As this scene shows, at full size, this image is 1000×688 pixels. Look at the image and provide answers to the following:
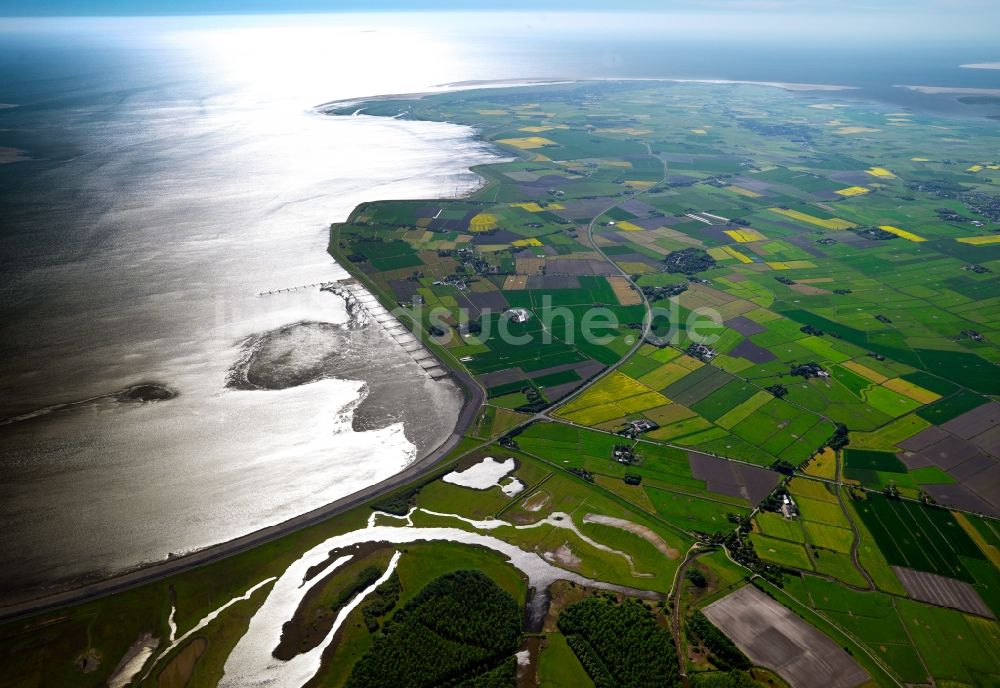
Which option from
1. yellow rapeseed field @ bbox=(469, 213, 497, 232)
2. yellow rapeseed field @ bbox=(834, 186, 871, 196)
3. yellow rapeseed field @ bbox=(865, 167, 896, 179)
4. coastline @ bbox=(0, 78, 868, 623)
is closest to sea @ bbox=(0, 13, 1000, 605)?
coastline @ bbox=(0, 78, 868, 623)

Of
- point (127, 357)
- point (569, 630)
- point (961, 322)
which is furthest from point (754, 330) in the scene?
point (127, 357)

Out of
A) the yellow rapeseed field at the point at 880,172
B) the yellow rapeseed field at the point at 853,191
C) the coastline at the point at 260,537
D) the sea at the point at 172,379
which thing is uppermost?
the yellow rapeseed field at the point at 880,172

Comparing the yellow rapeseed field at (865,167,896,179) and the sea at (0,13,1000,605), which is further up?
the yellow rapeseed field at (865,167,896,179)

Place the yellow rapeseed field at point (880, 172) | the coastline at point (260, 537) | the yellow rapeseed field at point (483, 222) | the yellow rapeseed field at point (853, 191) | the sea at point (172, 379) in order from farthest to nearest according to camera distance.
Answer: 1. the yellow rapeseed field at point (880, 172)
2. the yellow rapeseed field at point (853, 191)
3. the yellow rapeseed field at point (483, 222)
4. the sea at point (172, 379)
5. the coastline at point (260, 537)

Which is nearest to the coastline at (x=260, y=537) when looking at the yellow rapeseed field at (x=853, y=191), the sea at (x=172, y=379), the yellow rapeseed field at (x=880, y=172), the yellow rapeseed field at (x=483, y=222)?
the sea at (x=172, y=379)

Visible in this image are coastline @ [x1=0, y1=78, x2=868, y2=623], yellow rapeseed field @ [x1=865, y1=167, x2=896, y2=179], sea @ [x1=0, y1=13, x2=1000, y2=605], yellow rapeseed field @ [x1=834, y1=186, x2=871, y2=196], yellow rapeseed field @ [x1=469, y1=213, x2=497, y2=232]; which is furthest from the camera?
yellow rapeseed field @ [x1=865, y1=167, x2=896, y2=179]

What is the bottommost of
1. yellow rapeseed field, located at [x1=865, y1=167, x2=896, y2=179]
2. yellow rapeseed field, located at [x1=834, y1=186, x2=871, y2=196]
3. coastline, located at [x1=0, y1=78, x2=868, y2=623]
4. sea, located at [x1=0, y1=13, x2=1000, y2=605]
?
coastline, located at [x1=0, y1=78, x2=868, y2=623]

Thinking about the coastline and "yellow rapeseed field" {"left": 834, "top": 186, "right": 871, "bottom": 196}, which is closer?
the coastline

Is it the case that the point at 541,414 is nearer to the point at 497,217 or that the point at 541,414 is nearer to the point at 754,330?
the point at 754,330

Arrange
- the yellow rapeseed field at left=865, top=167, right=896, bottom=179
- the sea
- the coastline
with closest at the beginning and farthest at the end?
1. the coastline
2. the sea
3. the yellow rapeseed field at left=865, top=167, right=896, bottom=179

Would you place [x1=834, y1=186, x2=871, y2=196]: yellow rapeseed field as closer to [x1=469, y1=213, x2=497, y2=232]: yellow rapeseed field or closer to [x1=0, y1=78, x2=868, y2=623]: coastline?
[x1=469, y1=213, x2=497, y2=232]: yellow rapeseed field

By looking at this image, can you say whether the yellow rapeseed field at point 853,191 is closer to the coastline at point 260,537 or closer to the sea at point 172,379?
the sea at point 172,379
